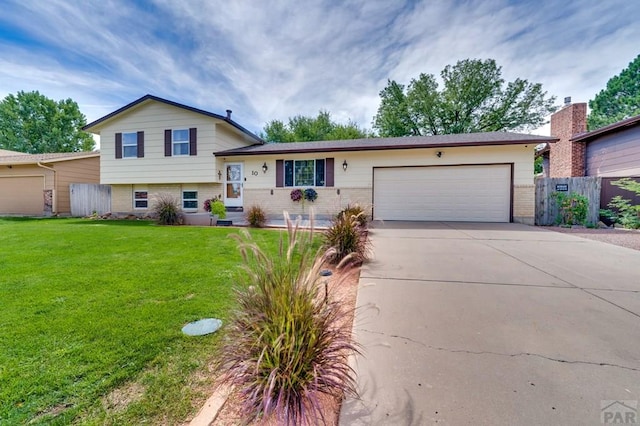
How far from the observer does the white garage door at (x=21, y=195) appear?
14867 mm

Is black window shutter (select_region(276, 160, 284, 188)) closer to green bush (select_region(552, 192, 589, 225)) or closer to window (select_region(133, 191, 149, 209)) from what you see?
window (select_region(133, 191, 149, 209))

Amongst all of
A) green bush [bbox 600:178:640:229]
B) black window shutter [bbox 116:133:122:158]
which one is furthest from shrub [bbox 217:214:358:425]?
black window shutter [bbox 116:133:122:158]

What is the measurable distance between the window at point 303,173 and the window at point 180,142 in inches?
193

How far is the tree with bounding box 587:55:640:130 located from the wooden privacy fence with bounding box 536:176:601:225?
92.7ft

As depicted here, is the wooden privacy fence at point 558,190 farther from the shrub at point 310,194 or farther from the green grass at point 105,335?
the green grass at point 105,335

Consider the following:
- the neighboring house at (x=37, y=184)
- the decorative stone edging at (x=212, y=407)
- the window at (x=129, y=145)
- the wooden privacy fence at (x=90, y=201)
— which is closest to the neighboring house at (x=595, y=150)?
the decorative stone edging at (x=212, y=407)

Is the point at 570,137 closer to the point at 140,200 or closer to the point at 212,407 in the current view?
the point at 212,407

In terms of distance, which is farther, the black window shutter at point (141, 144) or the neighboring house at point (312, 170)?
the black window shutter at point (141, 144)

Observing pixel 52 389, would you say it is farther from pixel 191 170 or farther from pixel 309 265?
pixel 191 170

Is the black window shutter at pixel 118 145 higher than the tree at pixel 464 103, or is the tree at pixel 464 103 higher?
the tree at pixel 464 103

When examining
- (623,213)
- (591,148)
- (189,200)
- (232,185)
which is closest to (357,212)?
(232,185)

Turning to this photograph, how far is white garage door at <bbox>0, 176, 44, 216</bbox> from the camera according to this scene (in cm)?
1487

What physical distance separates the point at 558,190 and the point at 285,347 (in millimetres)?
13315

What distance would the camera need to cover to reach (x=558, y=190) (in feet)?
34.4
